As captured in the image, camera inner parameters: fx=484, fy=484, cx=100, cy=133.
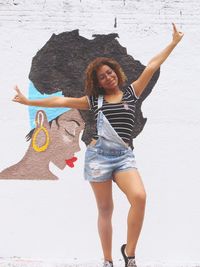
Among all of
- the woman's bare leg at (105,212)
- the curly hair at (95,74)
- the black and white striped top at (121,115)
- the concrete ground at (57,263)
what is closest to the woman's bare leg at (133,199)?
the woman's bare leg at (105,212)

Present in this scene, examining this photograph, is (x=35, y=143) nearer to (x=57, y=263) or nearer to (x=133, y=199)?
(x=57, y=263)

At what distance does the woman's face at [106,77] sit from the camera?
3.47m

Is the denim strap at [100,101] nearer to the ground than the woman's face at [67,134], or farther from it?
farther from it

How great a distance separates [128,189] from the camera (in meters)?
3.38

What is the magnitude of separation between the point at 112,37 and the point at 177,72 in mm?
727

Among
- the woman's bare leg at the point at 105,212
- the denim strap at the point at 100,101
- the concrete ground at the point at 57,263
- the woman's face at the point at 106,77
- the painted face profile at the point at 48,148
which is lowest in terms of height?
the concrete ground at the point at 57,263

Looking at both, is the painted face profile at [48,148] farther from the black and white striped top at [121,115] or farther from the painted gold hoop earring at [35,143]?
the black and white striped top at [121,115]

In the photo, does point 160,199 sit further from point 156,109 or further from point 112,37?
point 112,37

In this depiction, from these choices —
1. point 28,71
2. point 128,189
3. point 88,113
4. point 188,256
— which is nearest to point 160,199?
point 188,256

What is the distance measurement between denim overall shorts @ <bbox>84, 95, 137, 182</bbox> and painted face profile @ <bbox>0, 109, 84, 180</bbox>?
1.28m

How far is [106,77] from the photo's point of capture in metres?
3.47

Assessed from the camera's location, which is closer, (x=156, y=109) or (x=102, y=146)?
(x=102, y=146)

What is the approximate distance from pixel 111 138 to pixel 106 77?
0.44m

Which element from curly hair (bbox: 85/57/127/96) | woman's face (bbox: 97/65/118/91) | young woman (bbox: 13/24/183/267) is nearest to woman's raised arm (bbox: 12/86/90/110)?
young woman (bbox: 13/24/183/267)
